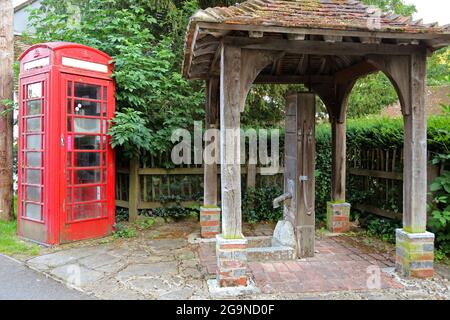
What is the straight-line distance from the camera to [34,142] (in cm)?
589

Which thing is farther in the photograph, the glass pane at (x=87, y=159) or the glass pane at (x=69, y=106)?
the glass pane at (x=87, y=159)

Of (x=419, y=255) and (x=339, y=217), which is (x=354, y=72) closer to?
(x=339, y=217)

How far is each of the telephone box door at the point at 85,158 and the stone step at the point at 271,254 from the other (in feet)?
9.27

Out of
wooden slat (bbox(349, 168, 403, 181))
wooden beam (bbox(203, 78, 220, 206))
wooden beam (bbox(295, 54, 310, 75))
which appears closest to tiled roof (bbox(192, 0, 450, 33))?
wooden beam (bbox(295, 54, 310, 75))

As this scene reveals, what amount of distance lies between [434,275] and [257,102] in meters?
5.82

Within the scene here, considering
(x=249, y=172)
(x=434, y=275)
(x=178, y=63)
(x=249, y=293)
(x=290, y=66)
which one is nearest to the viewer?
(x=249, y=293)

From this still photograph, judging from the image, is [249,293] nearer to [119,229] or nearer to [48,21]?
[119,229]

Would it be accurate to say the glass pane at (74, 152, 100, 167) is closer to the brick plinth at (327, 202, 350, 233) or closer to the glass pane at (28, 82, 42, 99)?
the glass pane at (28, 82, 42, 99)

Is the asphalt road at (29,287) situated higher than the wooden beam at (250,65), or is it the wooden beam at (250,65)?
the wooden beam at (250,65)

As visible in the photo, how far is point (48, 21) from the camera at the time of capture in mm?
7230

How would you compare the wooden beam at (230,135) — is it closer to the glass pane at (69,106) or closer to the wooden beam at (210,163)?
the wooden beam at (210,163)

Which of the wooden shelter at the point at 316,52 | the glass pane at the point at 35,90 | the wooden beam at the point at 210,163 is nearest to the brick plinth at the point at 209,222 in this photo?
the wooden beam at the point at 210,163

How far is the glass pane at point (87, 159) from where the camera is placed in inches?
230
